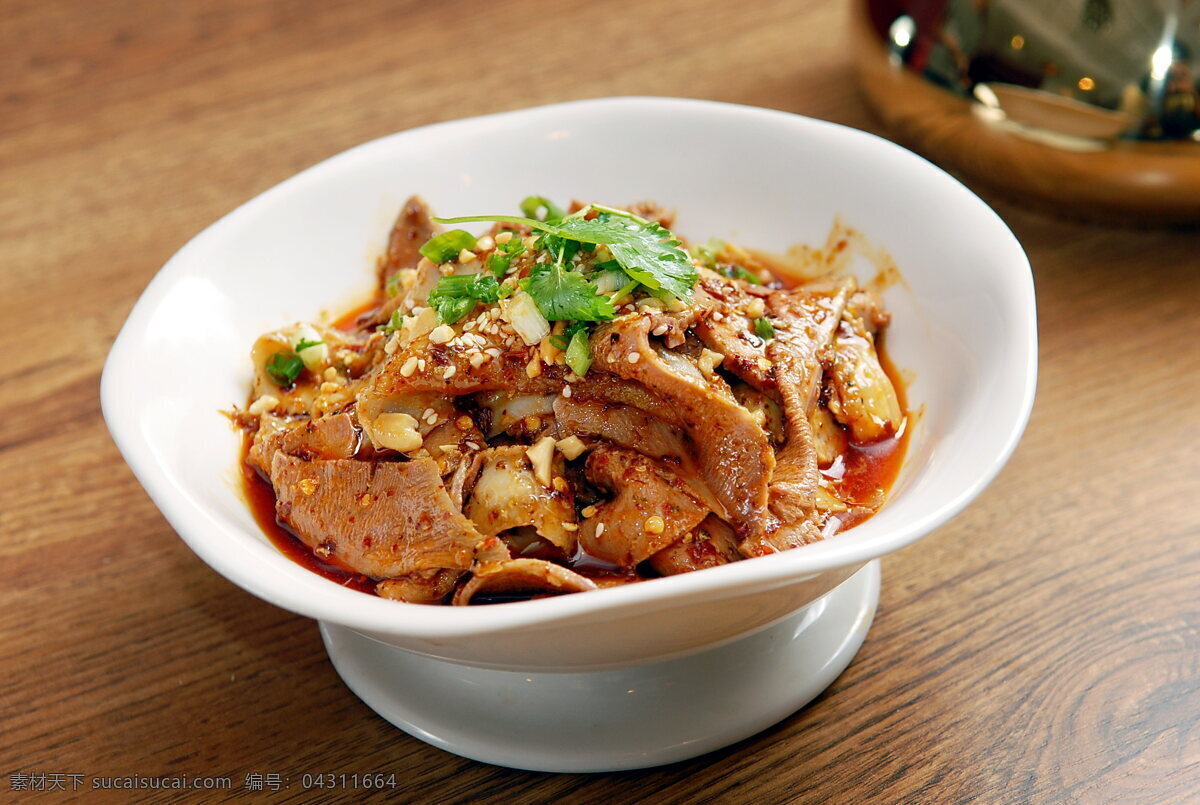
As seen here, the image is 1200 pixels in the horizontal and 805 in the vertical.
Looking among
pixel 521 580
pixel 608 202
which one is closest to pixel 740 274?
pixel 608 202

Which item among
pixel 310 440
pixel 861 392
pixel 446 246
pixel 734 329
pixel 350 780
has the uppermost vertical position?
pixel 446 246

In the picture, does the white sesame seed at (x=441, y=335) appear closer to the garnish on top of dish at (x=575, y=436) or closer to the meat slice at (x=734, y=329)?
the garnish on top of dish at (x=575, y=436)

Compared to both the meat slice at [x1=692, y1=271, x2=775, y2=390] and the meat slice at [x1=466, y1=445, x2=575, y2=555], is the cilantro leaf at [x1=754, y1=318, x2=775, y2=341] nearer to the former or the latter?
the meat slice at [x1=692, y1=271, x2=775, y2=390]

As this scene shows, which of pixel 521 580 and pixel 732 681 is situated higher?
pixel 521 580

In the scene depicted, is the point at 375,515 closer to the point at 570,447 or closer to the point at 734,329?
the point at 570,447

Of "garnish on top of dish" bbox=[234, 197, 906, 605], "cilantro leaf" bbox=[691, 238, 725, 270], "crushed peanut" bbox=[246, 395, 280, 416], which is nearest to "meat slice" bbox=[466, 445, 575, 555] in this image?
"garnish on top of dish" bbox=[234, 197, 906, 605]

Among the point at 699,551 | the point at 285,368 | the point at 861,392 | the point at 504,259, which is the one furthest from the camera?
the point at 285,368
